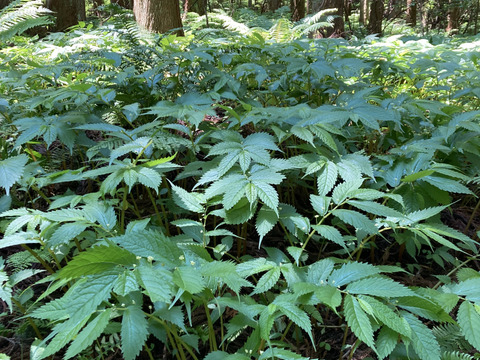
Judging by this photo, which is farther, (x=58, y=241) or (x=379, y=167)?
(x=379, y=167)

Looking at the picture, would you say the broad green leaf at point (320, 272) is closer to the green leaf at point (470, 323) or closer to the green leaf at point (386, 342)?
the green leaf at point (386, 342)

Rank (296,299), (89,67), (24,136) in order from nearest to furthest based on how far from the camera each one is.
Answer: (296,299) < (24,136) < (89,67)

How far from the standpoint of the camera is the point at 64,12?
22.8ft

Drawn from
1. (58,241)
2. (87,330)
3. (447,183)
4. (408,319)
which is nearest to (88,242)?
(58,241)

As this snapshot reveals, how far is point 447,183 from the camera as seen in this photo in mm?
1506

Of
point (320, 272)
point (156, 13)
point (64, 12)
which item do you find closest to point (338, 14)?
point (156, 13)

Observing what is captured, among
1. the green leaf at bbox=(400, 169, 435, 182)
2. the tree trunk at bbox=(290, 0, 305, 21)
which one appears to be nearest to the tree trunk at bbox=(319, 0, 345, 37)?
the tree trunk at bbox=(290, 0, 305, 21)

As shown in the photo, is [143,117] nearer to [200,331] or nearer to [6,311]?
[6,311]

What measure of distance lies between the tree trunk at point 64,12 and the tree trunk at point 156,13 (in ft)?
11.6

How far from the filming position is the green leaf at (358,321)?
0.89 meters

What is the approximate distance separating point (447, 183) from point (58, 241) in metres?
1.60

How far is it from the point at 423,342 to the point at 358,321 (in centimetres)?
24

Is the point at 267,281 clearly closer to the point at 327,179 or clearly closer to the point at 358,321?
the point at 358,321

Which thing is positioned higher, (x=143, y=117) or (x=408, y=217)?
(x=143, y=117)
